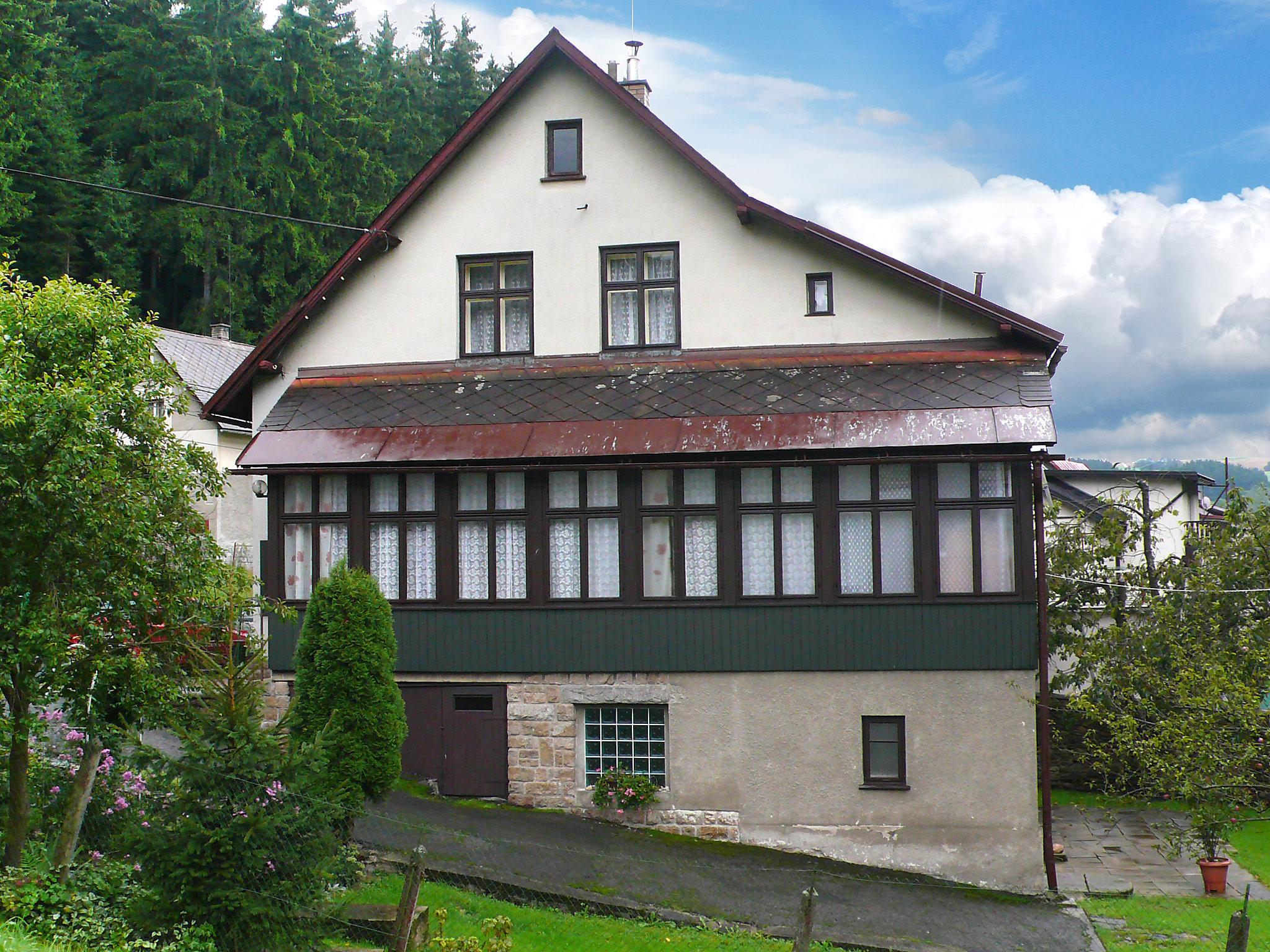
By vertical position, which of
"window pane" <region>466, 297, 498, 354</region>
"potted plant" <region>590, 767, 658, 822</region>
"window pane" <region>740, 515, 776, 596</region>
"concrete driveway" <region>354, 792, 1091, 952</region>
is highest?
"window pane" <region>466, 297, 498, 354</region>

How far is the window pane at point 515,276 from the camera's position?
18031mm

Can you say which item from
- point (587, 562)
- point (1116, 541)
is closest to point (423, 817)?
point (587, 562)

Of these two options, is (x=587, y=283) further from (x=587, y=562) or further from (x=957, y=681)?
(x=957, y=681)

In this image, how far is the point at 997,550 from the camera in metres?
15.5

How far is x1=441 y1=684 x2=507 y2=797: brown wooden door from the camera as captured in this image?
16531mm

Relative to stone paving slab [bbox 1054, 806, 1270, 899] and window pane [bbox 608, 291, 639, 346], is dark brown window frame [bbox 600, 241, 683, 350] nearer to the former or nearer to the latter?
window pane [bbox 608, 291, 639, 346]

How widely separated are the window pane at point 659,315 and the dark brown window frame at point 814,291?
198cm

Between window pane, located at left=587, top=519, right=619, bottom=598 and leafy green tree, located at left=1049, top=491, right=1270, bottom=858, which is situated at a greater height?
window pane, located at left=587, top=519, right=619, bottom=598

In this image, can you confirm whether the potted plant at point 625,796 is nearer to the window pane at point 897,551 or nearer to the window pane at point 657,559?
the window pane at point 657,559

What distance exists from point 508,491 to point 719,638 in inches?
140

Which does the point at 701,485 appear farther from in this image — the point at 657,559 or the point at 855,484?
the point at 855,484

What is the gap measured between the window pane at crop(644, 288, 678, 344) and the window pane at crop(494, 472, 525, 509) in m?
2.98

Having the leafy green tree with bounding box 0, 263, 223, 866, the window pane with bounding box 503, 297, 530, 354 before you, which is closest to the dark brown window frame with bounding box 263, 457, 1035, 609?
the window pane with bounding box 503, 297, 530, 354

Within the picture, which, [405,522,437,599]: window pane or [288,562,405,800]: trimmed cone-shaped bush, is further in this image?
[405,522,437,599]: window pane
